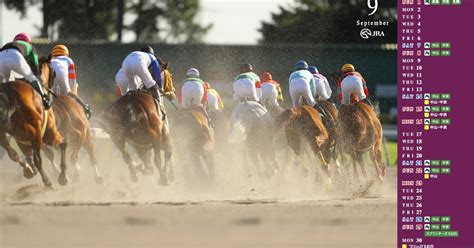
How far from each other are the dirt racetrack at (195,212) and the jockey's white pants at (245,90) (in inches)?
44.6

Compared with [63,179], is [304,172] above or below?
below

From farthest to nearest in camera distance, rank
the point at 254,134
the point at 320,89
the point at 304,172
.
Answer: the point at 320,89, the point at 304,172, the point at 254,134

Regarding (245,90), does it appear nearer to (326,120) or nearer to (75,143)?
(326,120)

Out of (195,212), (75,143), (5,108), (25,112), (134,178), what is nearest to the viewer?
(195,212)

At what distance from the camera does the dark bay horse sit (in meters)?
14.4

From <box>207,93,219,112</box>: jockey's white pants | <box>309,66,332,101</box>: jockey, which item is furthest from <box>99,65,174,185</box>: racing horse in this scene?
<box>309,66,332,101</box>: jockey

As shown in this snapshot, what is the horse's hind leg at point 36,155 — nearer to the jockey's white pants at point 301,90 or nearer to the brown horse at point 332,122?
the jockey's white pants at point 301,90

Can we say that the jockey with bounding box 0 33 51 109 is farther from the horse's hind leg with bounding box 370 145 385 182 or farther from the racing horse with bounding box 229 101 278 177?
the horse's hind leg with bounding box 370 145 385 182

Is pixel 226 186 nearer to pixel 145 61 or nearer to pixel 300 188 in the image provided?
pixel 300 188

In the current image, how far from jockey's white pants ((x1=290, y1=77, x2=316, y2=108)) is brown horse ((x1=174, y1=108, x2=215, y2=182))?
5.41ft

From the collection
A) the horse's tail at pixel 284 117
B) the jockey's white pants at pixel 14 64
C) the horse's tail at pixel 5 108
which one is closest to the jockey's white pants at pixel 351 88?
the horse's tail at pixel 284 117

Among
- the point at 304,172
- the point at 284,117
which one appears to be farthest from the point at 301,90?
the point at 304,172

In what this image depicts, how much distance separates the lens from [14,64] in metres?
15.0

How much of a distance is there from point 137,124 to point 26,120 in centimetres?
266
